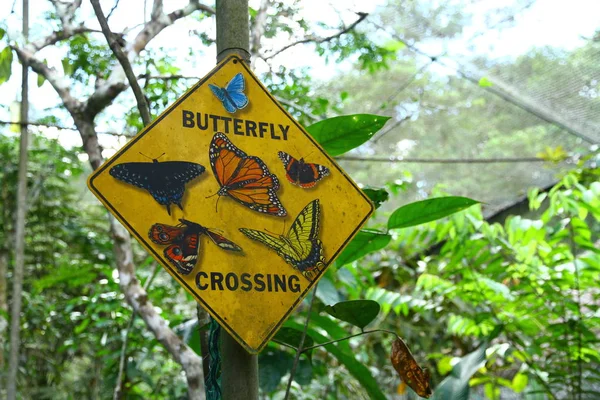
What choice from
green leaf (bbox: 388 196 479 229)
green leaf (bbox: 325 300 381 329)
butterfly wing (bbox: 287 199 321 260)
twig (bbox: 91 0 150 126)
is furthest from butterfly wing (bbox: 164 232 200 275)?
green leaf (bbox: 388 196 479 229)

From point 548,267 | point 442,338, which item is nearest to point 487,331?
point 548,267

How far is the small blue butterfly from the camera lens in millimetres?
952

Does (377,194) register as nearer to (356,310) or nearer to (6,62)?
(356,310)

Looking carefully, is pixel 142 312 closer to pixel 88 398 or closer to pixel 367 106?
pixel 88 398

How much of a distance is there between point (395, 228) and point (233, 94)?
458 mm

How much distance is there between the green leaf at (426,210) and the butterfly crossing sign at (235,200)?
244 millimetres

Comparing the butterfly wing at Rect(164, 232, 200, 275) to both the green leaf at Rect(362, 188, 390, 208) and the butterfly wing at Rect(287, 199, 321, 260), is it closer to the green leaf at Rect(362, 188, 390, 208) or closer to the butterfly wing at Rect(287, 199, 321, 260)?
the butterfly wing at Rect(287, 199, 321, 260)

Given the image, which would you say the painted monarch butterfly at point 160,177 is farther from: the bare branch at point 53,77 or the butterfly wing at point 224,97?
the bare branch at point 53,77

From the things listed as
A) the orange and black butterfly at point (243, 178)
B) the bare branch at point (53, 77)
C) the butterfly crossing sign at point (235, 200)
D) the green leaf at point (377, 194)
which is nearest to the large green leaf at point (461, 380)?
the green leaf at point (377, 194)

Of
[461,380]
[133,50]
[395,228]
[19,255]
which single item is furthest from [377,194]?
[19,255]

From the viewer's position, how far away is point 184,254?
2.74 feet

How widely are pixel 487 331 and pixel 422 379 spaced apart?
1.86 meters

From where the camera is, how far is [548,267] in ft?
7.78

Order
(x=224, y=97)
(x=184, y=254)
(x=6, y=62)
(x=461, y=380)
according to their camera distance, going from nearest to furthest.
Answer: (x=184, y=254) → (x=224, y=97) → (x=6, y=62) → (x=461, y=380)
